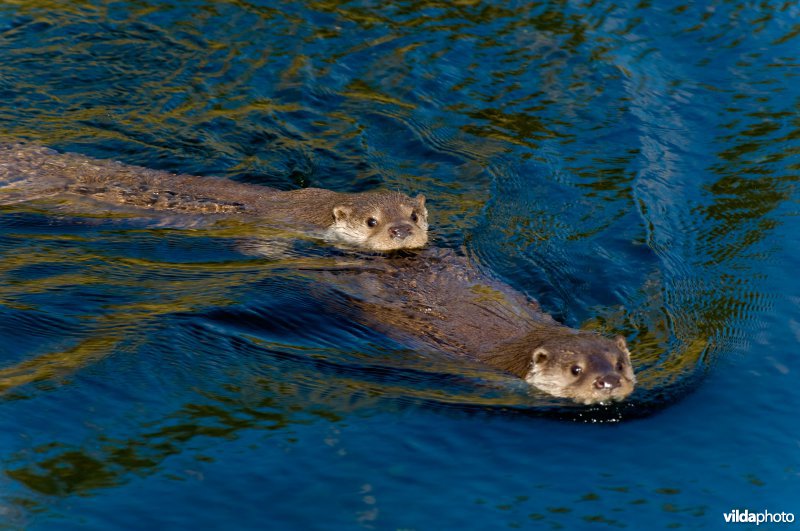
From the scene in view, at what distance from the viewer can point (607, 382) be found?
545cm

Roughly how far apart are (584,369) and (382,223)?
2.63m

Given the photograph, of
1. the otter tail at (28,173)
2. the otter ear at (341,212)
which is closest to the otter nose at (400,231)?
the otter ear at (341,212)

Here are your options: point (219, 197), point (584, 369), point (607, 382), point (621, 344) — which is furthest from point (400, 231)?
point (607, 382)

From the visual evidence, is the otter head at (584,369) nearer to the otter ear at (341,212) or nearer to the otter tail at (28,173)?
the otter ear at (341,212)

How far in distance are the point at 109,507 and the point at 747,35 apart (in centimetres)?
882

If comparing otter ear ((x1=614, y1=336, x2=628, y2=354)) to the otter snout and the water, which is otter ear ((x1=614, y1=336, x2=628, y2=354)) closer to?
the water

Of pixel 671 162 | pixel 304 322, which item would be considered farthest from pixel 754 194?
pixel 304 322

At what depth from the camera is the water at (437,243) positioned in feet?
15.4

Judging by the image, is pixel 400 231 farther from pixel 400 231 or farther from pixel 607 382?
pixel 607 382

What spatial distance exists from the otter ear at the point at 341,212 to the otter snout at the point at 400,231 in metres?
0.41

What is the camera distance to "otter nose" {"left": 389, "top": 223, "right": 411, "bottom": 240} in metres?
7.66

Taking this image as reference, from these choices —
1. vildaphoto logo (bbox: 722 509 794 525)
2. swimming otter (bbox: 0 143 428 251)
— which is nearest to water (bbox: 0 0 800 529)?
vildaphoto logo (bbox: 722 509 794 525)

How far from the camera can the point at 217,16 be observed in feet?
36.1

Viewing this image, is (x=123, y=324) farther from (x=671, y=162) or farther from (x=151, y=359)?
(x=671, y=162)
